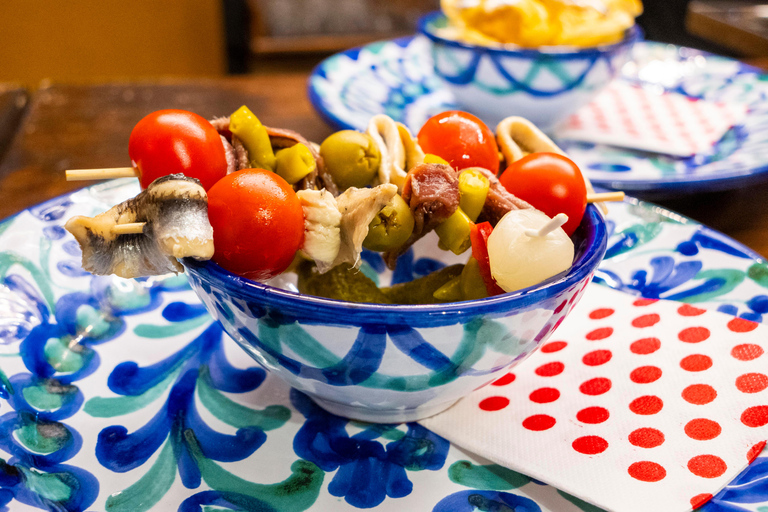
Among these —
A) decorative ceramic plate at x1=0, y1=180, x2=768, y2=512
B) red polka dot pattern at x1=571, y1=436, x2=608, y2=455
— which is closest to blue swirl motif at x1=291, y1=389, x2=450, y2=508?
decorative ceramic plate at x1=0, y1=180, x2=768, y2=512

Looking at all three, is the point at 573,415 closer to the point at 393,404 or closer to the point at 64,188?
the point at 393,404

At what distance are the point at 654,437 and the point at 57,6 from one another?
3.26m

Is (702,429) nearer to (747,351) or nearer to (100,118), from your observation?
(747,351)

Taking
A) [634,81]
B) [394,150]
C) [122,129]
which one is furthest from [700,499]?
[634,81]

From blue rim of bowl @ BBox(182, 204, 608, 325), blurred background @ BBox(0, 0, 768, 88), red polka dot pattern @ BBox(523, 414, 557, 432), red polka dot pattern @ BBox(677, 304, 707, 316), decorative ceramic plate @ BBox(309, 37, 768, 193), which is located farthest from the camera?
blurred background @ BBox(0, 0, 768, 88)

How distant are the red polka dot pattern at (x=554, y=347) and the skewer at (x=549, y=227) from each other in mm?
204

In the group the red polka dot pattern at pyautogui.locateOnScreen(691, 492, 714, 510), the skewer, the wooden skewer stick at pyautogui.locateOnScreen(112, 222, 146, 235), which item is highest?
the skewer

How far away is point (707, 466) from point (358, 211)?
0.31 meters

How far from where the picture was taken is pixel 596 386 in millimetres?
554

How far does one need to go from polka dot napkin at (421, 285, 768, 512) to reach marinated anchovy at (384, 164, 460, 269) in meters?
0.17

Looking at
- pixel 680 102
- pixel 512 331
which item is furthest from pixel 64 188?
pixel 680 102

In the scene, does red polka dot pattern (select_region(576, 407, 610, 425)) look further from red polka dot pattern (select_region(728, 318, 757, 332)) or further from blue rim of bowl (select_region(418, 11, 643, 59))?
blue rim of bowl (select_region(418, 11, 643, 59))

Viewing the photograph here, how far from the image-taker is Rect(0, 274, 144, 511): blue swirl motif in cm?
44

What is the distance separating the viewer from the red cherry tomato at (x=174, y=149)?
0.50 meters
